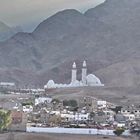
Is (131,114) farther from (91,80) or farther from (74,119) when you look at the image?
(91,80)

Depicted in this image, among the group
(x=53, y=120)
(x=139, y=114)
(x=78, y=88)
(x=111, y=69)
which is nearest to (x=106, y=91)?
(x=78, y=88)

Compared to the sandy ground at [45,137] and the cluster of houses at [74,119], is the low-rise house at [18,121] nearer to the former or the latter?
the cluster of houses at [74,119]

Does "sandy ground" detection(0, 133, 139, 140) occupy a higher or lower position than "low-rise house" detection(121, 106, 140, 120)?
lower

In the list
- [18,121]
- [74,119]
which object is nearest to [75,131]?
→ [18,121]

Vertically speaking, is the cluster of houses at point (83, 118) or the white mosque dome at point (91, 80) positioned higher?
the white mosque dome at point (91, 80)

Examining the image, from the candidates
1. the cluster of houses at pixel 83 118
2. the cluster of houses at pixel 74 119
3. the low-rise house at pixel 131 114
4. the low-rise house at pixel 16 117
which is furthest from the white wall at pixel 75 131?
the low-rise house at pixel 131 114

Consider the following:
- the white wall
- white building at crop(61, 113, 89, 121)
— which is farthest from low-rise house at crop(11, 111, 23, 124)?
the white wall

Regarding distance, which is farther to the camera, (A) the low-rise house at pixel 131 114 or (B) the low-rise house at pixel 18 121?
(A) the low-rise house at pixel 131 114

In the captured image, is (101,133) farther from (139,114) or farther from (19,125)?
(139,114)

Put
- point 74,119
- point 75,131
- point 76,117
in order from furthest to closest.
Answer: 1. point 76,117
2. point 74,119
3. point 75,131

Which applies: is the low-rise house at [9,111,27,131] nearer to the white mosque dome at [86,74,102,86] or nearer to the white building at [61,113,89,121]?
the white building at [61,113,89,121]

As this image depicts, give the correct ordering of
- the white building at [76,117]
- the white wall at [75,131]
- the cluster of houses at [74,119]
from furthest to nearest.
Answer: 1. the white building at [76,117]
2. the cluster of houses at [74,119]
3. the white wall at [75,131]
